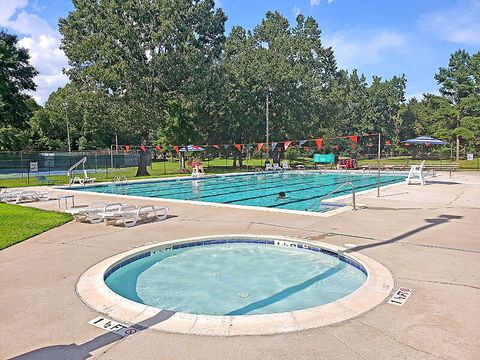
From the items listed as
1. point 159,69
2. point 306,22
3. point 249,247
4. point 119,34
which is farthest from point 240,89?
point 249,247

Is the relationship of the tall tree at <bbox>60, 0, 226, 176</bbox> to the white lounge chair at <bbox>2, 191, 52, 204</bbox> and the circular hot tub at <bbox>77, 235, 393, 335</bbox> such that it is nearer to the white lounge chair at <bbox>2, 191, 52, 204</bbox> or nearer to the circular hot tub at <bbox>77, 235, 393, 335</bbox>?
the white lounge chair at <bbox>2, 191, 52, 204</bbox>

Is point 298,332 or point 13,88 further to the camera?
point 13,88

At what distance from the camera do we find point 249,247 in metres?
7.84

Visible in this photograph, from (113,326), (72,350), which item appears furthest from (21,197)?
(72,350)

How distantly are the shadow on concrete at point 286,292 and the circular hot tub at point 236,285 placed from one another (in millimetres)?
14

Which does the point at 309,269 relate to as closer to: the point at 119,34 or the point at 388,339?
the point at 388,339

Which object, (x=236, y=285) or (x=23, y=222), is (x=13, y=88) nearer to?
(x=23, y=222)

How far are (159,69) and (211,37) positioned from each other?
11.0 m

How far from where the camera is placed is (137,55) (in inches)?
1148

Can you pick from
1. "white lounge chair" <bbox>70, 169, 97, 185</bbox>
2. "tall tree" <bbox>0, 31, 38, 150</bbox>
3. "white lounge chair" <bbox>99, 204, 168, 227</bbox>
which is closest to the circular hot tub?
"white lounge chair" <bbox>99, 204, 168, 227</bbox>

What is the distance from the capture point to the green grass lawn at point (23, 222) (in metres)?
8.04

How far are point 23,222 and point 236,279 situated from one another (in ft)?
21.9

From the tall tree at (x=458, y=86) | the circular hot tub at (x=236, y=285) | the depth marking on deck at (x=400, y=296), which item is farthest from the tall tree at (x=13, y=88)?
the tall tree at (x=458, y=86)

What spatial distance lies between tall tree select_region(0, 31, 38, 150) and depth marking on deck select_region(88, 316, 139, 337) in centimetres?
2150
